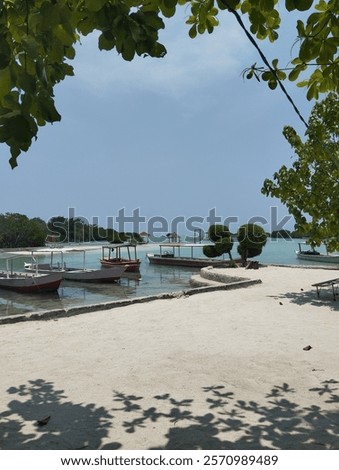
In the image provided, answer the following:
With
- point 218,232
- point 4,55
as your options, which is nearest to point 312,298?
point 4,55

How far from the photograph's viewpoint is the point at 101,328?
9.41m

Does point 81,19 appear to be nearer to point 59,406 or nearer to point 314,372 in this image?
point 59,406

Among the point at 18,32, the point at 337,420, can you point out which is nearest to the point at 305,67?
the point at 18,32

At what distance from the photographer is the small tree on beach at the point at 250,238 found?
32.5m

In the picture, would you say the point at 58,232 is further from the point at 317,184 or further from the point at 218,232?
the point at 317,184

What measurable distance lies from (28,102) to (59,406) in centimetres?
391

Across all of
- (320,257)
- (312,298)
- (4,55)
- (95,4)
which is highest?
(95,4)

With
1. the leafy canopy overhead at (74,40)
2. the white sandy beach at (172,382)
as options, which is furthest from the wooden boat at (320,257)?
the leafy canopy overhead at (74,40)

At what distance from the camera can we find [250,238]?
106ft

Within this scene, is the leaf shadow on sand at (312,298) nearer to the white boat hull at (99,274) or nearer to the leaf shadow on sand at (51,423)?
the leaf shadow on sand at (51,423)

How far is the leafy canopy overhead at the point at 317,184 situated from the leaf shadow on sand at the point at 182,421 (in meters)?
5.52

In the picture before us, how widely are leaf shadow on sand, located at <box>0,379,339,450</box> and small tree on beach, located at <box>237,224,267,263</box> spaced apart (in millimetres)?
27631

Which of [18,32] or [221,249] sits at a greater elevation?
[18,32]

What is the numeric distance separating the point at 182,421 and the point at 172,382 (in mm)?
1314
